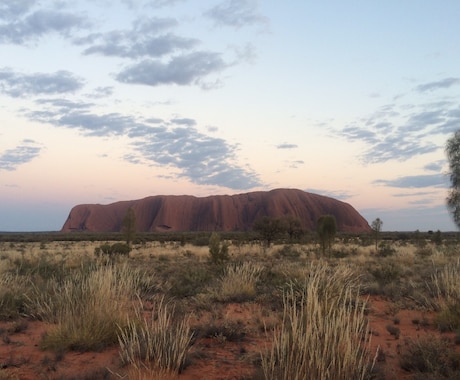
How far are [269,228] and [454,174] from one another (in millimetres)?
19518

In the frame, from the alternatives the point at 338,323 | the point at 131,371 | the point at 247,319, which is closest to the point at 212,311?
the point at 247,319

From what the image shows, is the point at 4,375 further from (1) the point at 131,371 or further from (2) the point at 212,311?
(2) the point at 212,311

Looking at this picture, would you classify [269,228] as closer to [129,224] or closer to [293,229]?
[293,229]

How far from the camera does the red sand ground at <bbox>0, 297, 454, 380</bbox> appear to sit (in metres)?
4.93

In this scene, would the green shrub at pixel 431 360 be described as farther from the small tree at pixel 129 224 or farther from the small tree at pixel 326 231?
the small tree at pixel 129 224

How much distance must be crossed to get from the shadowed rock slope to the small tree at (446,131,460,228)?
8388 cm

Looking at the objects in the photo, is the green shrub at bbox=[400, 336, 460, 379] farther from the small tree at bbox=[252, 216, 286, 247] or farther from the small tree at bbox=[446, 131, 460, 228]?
the small tree at bbox=[252, 216, 286, 247]

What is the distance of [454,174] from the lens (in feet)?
78.3

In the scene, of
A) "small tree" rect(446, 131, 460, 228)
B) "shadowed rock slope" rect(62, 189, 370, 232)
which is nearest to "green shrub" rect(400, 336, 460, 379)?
"small tree" rect(446, 131, 460, 228)

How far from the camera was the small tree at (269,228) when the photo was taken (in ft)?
134

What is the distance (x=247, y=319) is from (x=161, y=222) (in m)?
110

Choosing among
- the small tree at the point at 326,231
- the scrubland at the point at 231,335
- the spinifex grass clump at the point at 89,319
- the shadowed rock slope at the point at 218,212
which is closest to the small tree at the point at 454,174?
the small tree at the point at 326,231

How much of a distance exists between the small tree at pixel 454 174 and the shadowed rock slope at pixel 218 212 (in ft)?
275

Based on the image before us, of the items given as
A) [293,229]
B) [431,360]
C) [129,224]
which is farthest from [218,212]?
[431,360]
